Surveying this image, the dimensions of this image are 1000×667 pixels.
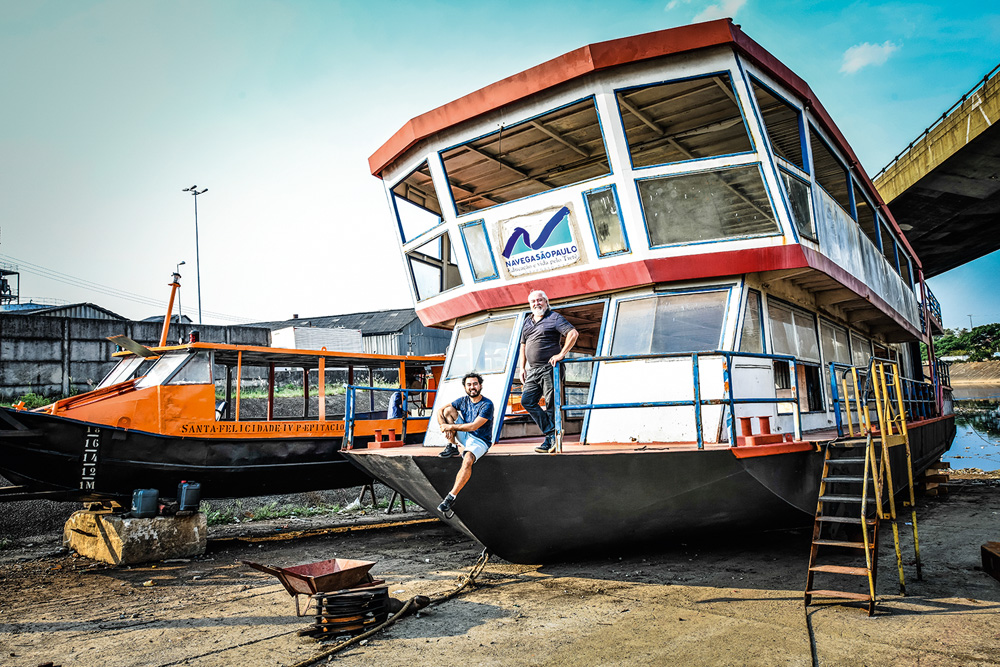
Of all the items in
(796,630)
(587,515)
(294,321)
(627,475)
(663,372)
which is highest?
(294,321)

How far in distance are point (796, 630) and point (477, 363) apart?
4.97 m

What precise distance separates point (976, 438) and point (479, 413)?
117ft

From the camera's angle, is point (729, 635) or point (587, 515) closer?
point (729, 635)

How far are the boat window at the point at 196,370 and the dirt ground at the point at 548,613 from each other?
2.91m

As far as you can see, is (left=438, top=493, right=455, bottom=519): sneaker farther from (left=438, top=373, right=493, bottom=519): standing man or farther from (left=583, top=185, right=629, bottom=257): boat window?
(left=583, top=185, right=629, bottom=257): boat window

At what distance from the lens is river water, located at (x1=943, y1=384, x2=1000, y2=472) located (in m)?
24.6

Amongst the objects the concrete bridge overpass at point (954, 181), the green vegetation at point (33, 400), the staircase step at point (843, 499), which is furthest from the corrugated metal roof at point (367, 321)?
the staircase step at point (843, 499)

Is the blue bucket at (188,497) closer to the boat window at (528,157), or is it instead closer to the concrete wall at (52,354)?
the boat window at (528,157)

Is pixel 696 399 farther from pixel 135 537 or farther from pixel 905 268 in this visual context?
pixel 905 268

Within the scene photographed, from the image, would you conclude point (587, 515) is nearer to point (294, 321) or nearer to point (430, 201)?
point (430, 201)

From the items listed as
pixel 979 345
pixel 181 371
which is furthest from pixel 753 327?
pixel 979 345

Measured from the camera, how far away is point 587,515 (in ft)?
21.1

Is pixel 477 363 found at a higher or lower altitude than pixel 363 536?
higher

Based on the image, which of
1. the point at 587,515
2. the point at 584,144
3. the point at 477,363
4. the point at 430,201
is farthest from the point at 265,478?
the point at 584,144
